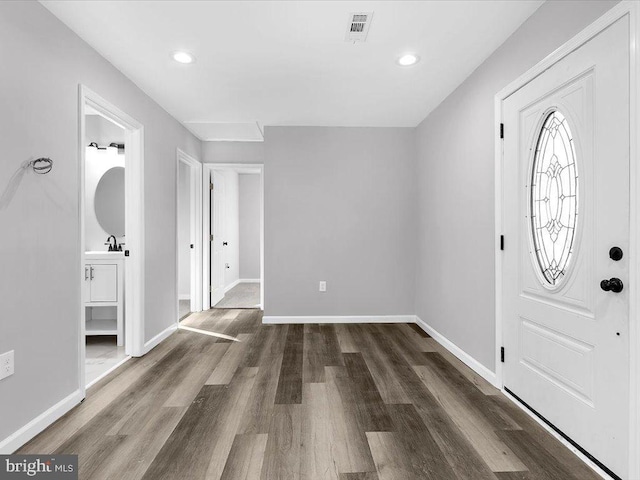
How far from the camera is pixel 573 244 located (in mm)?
1783

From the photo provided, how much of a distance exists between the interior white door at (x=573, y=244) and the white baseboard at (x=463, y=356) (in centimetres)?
20

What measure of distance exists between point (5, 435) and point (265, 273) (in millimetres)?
2780

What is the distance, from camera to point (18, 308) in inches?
71.8

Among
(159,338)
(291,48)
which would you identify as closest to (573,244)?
(291,48)

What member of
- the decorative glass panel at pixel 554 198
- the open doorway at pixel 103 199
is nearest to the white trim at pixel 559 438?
the decorative glass panel at pixel 554 198

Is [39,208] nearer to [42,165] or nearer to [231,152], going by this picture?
[42,165]

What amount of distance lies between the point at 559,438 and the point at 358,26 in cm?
261

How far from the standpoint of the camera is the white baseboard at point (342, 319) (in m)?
4.30

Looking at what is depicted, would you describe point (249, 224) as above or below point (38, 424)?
above

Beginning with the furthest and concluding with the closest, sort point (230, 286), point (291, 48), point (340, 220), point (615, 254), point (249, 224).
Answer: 1. point (249, 224)
2. point (230, 286)
3. point (340, 220)
4. point (291, 48)
5. point (615, 254)

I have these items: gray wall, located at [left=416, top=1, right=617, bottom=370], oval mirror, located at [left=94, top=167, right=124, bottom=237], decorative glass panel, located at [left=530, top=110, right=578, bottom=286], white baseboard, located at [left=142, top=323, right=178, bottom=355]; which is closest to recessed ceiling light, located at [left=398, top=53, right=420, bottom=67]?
gray wall, located at [left=416, top=1, right=617, bottom=370]

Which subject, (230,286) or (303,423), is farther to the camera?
(230,286)

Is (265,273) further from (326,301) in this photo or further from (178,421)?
(178,421)

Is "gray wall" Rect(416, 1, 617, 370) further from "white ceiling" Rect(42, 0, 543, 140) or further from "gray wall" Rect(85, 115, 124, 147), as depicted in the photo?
"gray wall" Rect(85, 115, 124, 147)
